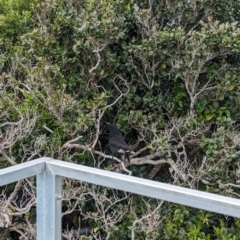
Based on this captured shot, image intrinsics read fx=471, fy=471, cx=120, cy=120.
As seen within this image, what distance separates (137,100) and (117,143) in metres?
0.44

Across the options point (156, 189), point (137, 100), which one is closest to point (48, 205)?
point (156, 189)

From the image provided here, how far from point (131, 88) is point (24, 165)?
2348 mm

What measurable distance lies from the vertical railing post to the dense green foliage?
165 cm

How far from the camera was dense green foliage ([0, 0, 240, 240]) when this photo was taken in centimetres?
344

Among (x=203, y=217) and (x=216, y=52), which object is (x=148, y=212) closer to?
(x=203, y=217)

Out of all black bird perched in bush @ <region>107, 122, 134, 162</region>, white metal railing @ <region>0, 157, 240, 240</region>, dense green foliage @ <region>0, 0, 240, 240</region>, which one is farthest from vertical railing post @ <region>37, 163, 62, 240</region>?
black bird perched in bush @ <region>107, 122, 134, 162</region>

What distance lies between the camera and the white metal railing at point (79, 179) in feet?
4.46

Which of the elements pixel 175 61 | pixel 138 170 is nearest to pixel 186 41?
pixel 175 61

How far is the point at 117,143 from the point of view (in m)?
3.66

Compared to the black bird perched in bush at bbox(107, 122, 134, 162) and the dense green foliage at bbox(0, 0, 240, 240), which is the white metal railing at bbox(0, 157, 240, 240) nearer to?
the dense green foliage at bbox(0, 0, 240, 240)

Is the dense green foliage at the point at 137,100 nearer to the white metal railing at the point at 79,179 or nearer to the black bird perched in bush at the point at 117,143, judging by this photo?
the black bird perched in bush at the point at 117,143

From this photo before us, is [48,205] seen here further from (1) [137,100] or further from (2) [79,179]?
(1) [137,100]

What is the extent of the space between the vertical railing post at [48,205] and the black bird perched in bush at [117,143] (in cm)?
191

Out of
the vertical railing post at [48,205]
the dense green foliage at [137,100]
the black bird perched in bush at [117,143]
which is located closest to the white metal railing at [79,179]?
the vertical railing post at [48,205]
